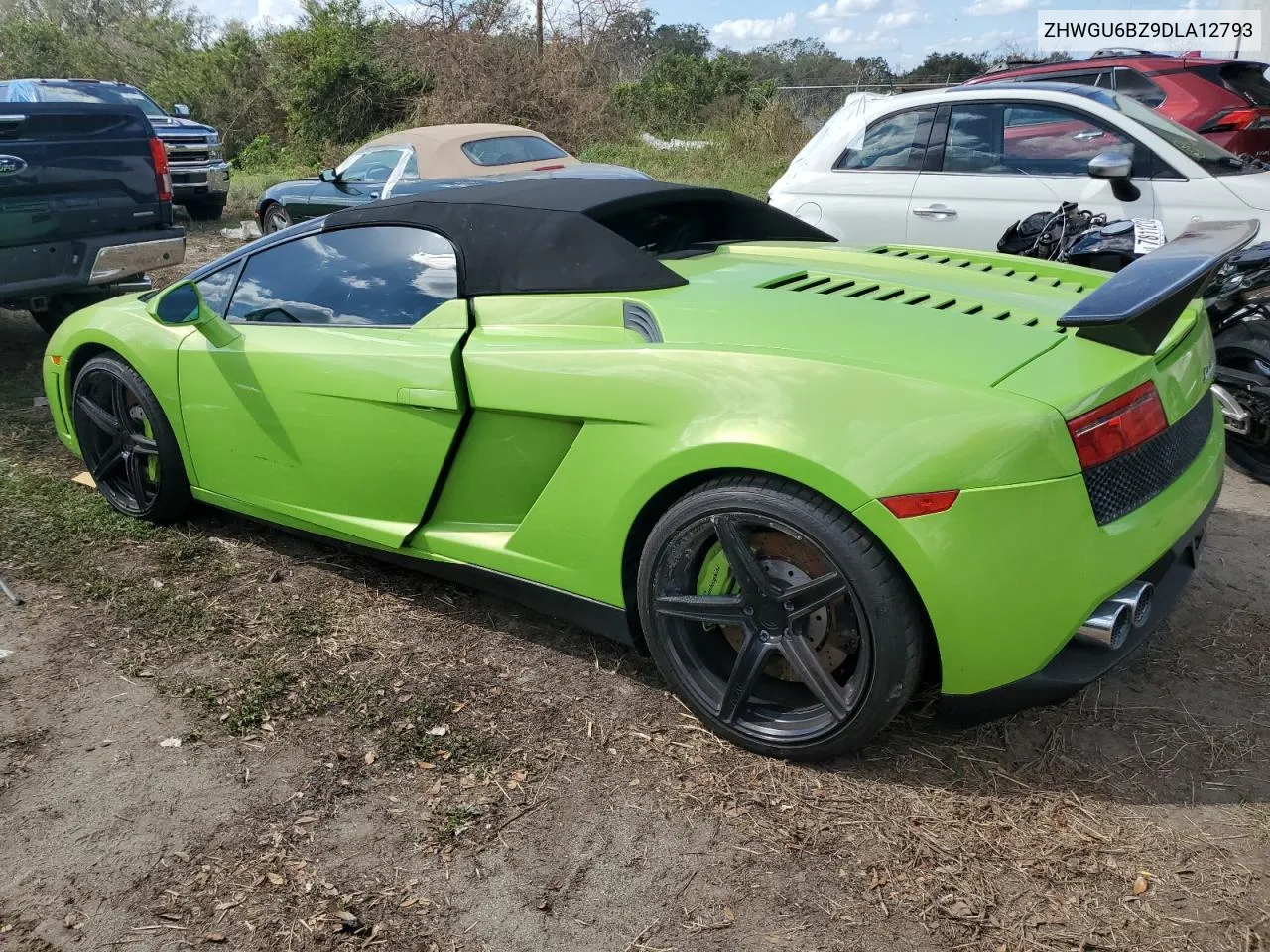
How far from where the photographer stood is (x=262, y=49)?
2505cm

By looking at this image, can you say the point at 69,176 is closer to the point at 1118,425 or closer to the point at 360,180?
the point at 360,180

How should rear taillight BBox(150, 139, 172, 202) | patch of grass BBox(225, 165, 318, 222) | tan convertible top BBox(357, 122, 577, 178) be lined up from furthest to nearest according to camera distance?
patch of grass BBox(225, 165, 318, 222), tan convertible top BBox(357, 122, 577, 178), rear taillight BBox(150, 139, 172, 202)

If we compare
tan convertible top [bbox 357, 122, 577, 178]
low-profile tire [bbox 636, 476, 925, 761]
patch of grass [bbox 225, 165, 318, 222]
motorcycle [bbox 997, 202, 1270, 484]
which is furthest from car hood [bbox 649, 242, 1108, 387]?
patch of grass [bbox 225, 165, 318, 222]

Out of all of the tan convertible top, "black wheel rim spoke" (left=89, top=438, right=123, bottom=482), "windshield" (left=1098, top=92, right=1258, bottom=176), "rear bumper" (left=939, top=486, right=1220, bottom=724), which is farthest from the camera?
the tan convertible top

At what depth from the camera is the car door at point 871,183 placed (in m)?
6.32

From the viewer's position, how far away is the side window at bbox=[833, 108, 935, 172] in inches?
249

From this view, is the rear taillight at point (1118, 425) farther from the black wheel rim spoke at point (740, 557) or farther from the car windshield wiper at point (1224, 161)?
the car windshield wiper at point (1224, 161)

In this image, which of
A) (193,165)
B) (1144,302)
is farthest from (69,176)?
(193,165)

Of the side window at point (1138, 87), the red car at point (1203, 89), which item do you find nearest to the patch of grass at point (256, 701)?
the red car at point (1203, 89)

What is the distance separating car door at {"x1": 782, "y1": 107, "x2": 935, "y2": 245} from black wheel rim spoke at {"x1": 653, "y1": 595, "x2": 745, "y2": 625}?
436 centimetres

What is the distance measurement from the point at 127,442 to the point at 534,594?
83.6 inches

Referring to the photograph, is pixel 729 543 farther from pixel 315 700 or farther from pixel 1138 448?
pixel 315 700

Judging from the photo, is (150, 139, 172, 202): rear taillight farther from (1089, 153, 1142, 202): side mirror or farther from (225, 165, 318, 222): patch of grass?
(225, 165, 318, 222): patch of grass

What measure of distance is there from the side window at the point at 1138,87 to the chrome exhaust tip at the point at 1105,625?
7074mm
